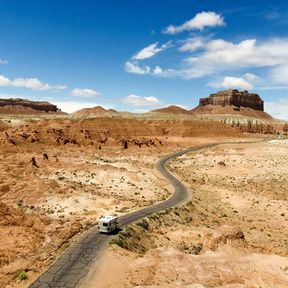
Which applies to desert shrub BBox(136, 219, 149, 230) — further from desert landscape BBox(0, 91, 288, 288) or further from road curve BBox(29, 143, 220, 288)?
road curve BBox(29, 143, 220, 288)

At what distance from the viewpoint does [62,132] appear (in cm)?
13450

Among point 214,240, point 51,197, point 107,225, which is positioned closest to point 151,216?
point 107,225

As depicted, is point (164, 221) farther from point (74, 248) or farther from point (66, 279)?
point (66, 279)

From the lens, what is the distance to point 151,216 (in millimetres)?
48500

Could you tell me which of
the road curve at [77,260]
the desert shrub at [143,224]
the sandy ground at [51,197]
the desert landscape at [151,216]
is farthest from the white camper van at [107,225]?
the desert shrub at [143,224]

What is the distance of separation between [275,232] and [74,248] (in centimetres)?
2667

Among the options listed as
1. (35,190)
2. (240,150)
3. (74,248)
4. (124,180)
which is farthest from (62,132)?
(74,248)

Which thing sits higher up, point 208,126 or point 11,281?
point 208,126

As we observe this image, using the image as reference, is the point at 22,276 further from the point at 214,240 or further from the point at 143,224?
the point at 214,240

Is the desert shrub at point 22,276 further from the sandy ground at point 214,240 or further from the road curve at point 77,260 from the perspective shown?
the sandy ground at point 214,240

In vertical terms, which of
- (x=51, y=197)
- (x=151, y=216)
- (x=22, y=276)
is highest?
(x=151, y=216)

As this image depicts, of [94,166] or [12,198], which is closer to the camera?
[12,198]

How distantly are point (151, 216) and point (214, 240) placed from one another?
1062cm

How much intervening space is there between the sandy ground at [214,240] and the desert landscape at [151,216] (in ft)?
0.36
